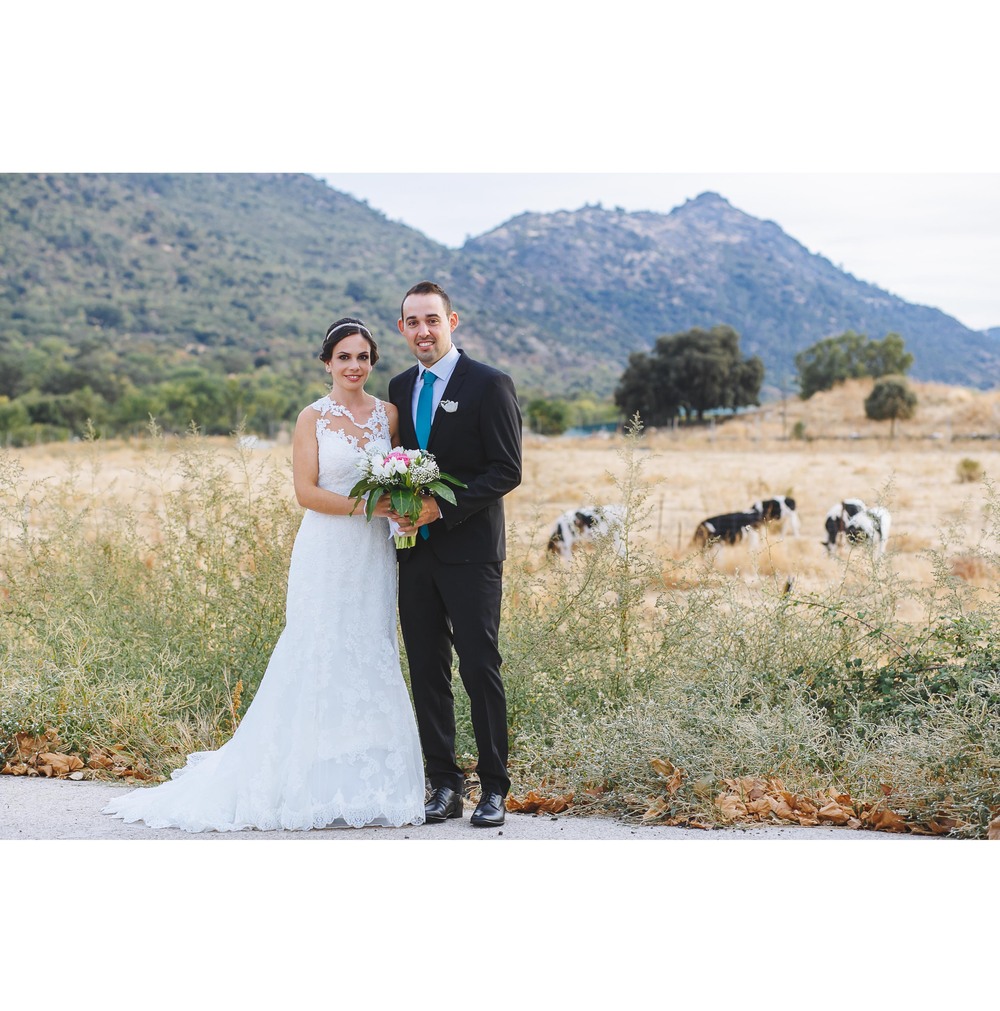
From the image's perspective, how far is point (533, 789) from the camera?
512 cm

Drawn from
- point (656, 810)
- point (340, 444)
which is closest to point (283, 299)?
point (340, 444)

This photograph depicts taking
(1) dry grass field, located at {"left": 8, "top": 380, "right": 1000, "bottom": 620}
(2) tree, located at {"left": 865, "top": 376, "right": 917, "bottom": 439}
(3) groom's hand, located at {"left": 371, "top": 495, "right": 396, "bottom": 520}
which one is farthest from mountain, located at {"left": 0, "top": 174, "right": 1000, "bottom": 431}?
(3) groom's hand, located at {"left": 371, "top": 495, "right": 396, "bottom": 520}

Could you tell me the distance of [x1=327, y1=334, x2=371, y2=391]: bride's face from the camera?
16.2 feet

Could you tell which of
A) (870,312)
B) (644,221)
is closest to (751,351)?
(870,312)

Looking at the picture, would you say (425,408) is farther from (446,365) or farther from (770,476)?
(770,476)

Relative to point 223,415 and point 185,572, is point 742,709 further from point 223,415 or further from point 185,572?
point 223,415

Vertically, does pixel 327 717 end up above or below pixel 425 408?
below

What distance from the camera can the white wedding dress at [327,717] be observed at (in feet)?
15.6

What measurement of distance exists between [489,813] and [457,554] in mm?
1155

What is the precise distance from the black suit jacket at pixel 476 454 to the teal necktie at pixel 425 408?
70 millimetres

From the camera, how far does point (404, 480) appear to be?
4.56 metres

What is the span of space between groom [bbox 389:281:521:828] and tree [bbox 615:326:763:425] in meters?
56.0

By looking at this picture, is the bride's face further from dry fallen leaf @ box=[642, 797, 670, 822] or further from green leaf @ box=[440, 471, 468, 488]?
dry fallen leaf @ box=[642, 797, 670, 822]

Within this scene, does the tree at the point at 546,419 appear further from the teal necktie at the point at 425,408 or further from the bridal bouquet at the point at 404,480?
the bridal bouquet at the point at 404,480
